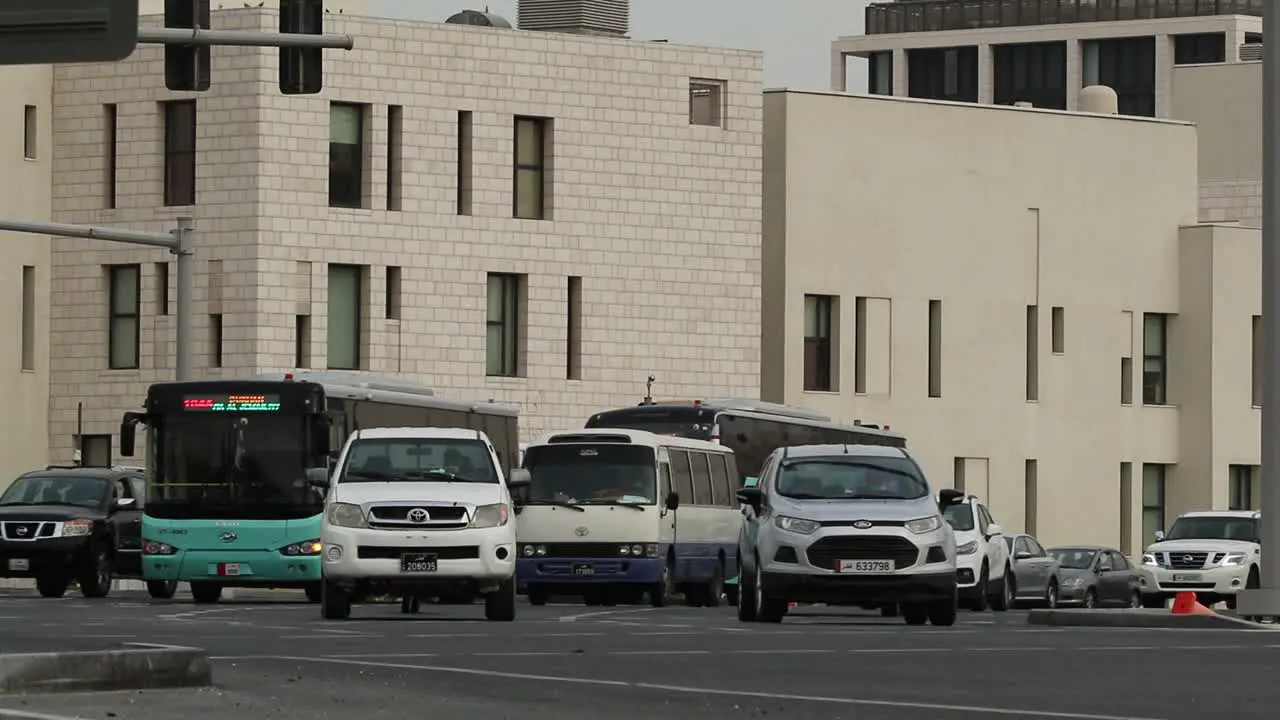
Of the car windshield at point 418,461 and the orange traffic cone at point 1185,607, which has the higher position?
the car windshield at point 418,461

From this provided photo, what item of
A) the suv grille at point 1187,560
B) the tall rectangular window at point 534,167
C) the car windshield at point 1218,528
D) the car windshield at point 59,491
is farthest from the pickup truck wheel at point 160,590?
the tall rectangular window at point 534,167

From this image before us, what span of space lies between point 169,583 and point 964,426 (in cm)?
3030

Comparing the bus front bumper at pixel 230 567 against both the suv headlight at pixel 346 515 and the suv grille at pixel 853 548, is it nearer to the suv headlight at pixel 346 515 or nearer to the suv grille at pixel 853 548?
the suv headlight at pixel 346 515

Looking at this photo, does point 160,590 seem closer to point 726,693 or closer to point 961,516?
point 961,516

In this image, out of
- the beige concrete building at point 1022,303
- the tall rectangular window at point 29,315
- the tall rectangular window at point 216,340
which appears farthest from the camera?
the beige concrete building at point 1022,303

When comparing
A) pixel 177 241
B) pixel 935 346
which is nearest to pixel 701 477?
pixel 177 241

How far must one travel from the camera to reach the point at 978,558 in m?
44.8

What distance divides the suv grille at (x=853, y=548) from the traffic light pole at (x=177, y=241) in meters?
15.4

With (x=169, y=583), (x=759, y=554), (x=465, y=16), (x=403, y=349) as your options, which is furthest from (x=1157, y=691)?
(x=465, y=16)

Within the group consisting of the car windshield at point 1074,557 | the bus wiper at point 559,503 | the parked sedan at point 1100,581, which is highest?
the bus wiper at point 559,503

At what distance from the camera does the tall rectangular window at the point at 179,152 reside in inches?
2441

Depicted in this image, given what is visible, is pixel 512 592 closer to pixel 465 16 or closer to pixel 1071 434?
pixel 465 16

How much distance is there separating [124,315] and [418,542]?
1282 inches

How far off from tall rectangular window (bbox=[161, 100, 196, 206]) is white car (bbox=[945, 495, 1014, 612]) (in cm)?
2012
